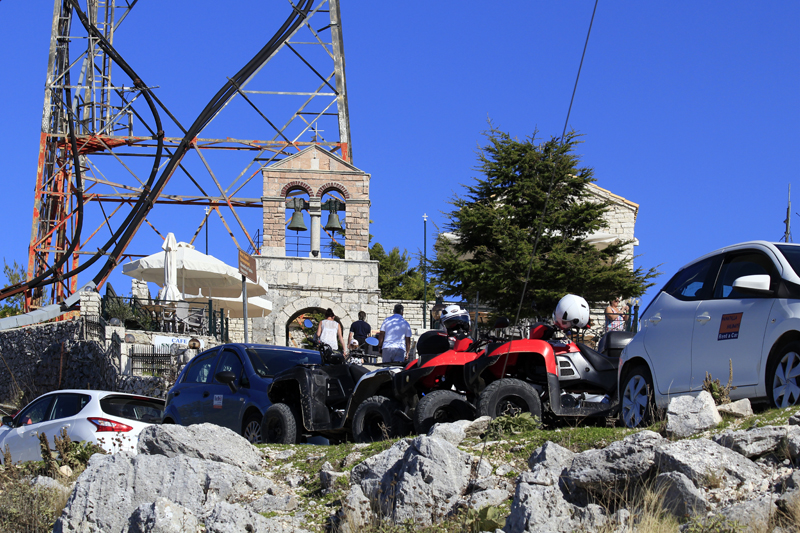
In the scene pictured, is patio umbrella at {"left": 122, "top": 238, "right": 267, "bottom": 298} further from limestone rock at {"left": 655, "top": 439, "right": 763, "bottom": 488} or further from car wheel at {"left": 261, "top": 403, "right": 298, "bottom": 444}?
limestone rock at {"left": 655, "top": 439, "right": 763, "bottom": 488}

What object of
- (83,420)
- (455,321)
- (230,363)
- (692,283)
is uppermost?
(692,283)

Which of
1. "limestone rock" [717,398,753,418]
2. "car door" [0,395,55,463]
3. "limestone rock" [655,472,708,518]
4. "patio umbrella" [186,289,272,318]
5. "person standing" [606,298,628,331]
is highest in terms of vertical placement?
"patio umbrella" [186,289,272,318]

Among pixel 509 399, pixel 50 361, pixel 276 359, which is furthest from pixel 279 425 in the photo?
pixel 50 361

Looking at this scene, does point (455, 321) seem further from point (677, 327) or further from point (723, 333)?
point (723, 333)

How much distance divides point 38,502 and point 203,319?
14.3m

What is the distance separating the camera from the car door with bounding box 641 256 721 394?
7.02m

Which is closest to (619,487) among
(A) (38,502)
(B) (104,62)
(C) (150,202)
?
(A) (38,502)

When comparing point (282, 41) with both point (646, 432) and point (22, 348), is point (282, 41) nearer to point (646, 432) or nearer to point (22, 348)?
point (22, 348)

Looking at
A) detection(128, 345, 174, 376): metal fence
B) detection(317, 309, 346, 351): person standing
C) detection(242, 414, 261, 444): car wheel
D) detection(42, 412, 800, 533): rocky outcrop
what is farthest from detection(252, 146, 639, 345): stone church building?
detection(42, 412, 800, 533): rocky outcrop

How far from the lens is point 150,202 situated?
98.8ft

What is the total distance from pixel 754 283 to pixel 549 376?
7.03 feet

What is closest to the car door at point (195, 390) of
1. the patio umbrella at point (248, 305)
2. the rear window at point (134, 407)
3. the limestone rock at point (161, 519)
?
the rear window at point (134, 407)

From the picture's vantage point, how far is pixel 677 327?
7.16m

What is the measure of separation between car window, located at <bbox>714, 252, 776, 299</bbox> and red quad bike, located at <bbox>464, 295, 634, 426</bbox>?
1.57 metres
